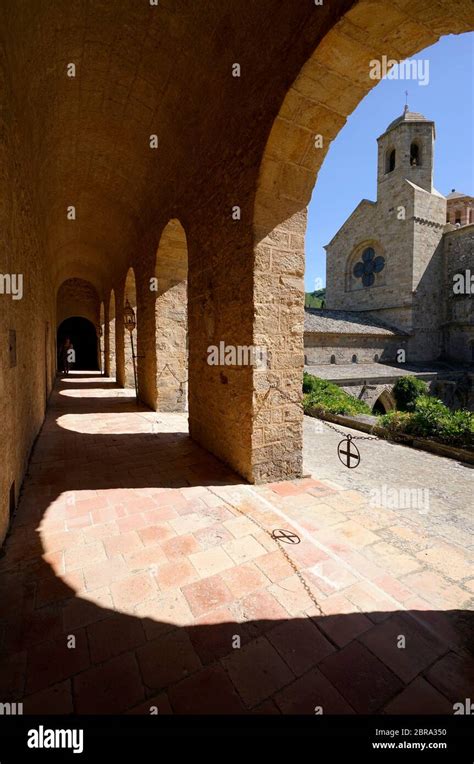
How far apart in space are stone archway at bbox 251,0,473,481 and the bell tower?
26.9 meters

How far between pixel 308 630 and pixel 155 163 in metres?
7.22

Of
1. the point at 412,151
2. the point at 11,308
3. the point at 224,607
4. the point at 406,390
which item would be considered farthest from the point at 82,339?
the point at 412,151

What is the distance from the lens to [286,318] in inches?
152

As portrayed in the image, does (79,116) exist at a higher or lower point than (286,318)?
higher

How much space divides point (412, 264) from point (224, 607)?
88.2ft

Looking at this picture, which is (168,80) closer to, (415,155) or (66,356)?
(66,356)

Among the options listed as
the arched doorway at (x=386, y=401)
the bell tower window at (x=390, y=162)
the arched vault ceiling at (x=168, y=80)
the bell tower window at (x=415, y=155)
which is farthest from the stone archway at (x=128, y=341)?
the bell tower window at (x=415, y=155)

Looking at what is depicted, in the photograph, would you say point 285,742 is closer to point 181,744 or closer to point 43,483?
point 181,744

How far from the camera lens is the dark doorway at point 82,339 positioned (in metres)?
22.2

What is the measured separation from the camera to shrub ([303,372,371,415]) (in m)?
11.6

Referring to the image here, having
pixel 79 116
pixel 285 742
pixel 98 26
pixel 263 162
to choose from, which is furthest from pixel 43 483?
pixel 79 116

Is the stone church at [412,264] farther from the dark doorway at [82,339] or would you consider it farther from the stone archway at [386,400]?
the dark doorway at [82,339]

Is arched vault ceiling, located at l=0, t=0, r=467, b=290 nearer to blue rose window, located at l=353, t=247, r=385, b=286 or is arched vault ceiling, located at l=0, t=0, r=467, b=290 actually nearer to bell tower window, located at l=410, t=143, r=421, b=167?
blue rose window, located at l=353, t=247, r=385, b=286

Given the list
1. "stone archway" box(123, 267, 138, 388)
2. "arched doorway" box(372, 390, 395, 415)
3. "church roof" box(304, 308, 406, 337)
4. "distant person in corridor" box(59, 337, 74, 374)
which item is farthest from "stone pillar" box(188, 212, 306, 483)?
"arched doorway" box(372, 390, 395, 415)
